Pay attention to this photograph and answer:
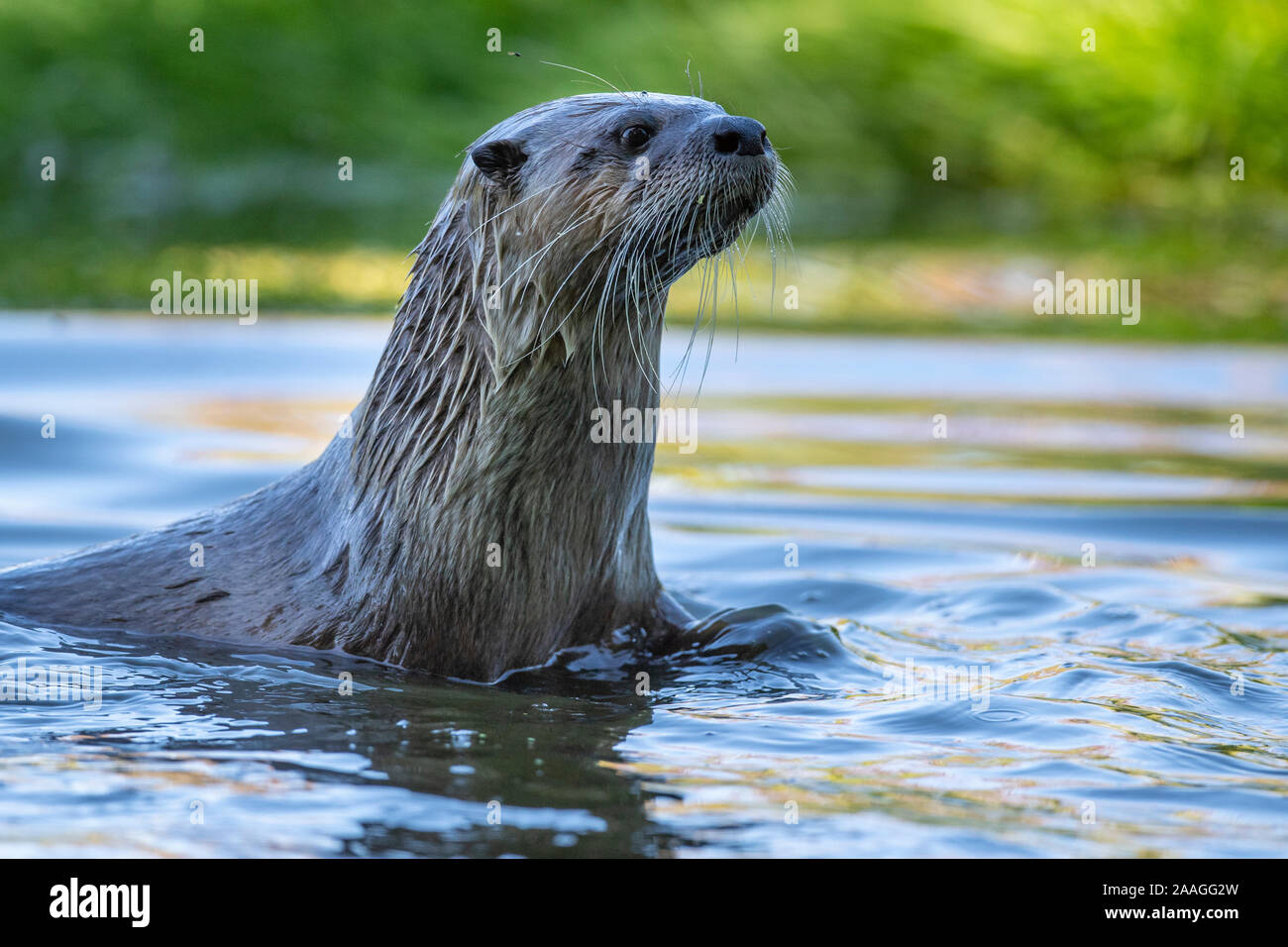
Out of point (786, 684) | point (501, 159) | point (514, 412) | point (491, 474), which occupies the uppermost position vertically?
point (501, 159)

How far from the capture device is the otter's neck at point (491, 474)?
4719 millimetres

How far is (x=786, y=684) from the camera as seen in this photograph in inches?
192

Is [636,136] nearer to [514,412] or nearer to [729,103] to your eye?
[514,412]

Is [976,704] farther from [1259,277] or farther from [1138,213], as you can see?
[1138,213]

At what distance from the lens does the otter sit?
183 inches

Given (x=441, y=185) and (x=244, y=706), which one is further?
(x=441, y=185)

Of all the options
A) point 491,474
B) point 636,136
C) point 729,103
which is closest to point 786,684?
point 491,474

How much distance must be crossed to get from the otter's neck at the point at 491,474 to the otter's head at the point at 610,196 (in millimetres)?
72

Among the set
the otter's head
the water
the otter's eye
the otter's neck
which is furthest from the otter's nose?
the water

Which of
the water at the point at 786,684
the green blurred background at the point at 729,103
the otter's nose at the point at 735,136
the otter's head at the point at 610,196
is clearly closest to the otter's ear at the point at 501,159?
the otter's head at the point at 610,196

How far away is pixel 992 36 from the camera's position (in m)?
22.0

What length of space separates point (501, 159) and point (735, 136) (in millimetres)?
621
